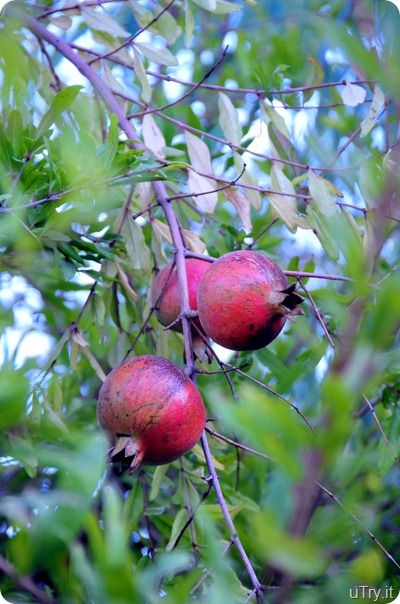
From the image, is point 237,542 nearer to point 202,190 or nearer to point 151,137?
point 202,190

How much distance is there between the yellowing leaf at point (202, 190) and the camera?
1285 mm

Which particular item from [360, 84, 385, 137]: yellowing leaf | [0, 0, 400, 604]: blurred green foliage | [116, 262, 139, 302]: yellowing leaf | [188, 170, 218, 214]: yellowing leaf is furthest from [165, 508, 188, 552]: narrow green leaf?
[360, 84, 385, 137]: yellowing leaf

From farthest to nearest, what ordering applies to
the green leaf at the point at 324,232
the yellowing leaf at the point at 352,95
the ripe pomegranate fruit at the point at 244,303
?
1. the yellowing leaf at the point at 352,95
2. the green leaf at the point at 324,232
3. the ripe pomegranate fruit at the point at 244,303

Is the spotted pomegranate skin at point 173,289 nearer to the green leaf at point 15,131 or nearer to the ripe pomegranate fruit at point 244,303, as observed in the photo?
the ripe pomegranate fruit at point 244,303

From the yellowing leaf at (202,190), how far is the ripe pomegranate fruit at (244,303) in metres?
0.30

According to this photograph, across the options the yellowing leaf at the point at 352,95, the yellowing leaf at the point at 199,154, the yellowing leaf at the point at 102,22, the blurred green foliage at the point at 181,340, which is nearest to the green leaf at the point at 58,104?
the blurred green foliage at the point at 181,340

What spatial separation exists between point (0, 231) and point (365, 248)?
0.59 meters

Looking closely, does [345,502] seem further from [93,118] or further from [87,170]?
[93,118]

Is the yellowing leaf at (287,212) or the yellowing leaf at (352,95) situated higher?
the yellowing leaf at (352,95)

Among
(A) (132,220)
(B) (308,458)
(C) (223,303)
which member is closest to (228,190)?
(A) (132,220)

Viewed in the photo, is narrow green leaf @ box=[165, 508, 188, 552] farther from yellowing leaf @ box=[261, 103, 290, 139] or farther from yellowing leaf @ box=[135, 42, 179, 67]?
yellowing leaf @ box=[135, 42, 179, 67]

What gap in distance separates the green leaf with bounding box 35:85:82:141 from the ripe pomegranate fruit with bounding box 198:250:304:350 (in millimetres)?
343

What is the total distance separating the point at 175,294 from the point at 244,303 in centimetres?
21

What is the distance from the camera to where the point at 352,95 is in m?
1.47
